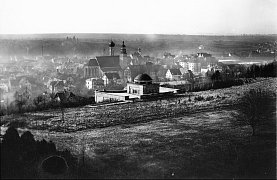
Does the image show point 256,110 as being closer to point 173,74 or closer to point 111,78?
point 111,78

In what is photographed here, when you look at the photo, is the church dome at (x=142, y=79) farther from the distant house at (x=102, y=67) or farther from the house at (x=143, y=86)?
the distant house at (x=102, y=67)

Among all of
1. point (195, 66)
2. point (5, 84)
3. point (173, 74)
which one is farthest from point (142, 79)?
point (5, 84)

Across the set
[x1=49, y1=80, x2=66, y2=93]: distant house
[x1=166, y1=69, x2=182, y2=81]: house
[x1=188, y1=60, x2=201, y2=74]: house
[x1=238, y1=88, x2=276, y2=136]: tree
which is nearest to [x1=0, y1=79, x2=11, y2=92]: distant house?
[x1=49, y1=80, x2=66, y2=93]: distant house

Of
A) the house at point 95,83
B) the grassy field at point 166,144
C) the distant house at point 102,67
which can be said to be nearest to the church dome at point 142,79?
the distant house at point 102,67

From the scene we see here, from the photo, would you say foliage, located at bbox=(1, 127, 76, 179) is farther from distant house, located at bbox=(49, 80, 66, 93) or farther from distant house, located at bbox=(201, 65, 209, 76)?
distant house, located at bbox=(201, 65, 209, 76)

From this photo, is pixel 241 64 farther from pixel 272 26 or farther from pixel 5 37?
pixel 5 37

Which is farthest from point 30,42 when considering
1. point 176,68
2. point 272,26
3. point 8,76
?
point 176,68
